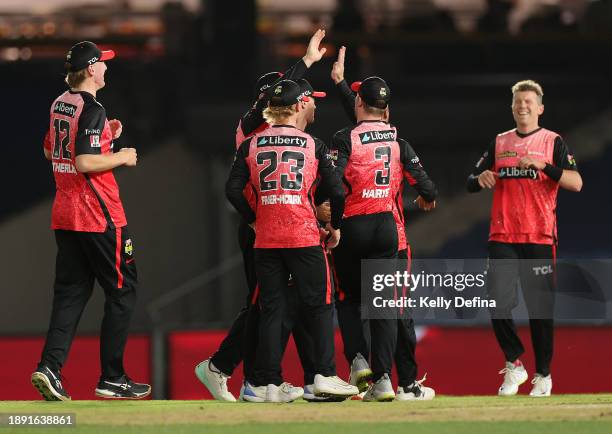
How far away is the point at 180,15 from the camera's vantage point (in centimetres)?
1705

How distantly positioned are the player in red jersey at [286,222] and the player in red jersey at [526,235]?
1.78 meters

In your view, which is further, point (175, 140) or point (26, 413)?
point (175, 140)

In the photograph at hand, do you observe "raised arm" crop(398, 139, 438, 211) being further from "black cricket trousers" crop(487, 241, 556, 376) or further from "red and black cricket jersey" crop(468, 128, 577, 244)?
"black cricket trousers" crop(487, 241, 556, 376)

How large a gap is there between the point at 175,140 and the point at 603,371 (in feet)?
26.8

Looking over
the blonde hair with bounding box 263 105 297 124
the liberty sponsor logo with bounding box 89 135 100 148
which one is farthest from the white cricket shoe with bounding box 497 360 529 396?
the liberty sponsor logo with bounding box 89 135 100 148

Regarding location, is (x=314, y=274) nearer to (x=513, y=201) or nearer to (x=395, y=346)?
(x=395, y=346)

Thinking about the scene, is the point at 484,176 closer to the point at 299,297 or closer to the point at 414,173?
the point at 414,173

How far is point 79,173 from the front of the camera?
A: 23.5 feet

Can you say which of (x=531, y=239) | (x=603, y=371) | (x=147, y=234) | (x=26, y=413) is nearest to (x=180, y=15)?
(x=147, y=234)

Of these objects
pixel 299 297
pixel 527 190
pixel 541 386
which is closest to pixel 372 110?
pixel 299 297

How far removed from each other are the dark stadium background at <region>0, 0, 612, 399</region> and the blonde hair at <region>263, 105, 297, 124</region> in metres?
9.05

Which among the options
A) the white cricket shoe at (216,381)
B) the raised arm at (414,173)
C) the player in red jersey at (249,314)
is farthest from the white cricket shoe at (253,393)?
the raised arm at (414,173)

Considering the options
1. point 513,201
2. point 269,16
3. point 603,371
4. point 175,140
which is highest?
point 269,16

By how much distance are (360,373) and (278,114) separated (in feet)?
5.44
